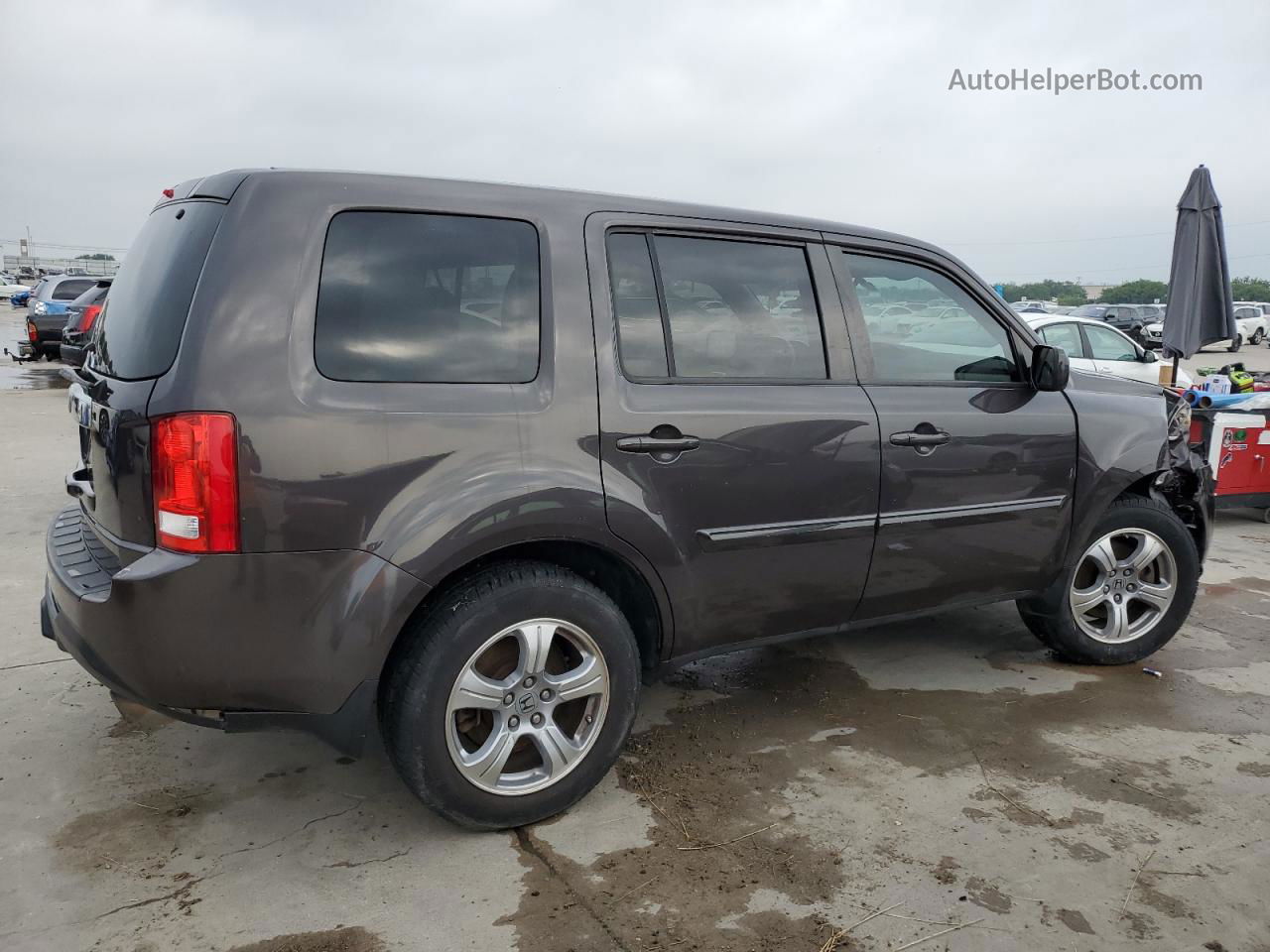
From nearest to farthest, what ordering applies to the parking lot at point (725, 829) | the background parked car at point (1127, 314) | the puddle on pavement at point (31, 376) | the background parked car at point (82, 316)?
the parking lot at point (725, 829) < the background parked car at point (82, 316) < the puddle on pavement at point (31, 376) < the background parked car at point (1127, 314)

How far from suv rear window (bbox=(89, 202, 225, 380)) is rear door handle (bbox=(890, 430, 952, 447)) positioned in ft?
7.51

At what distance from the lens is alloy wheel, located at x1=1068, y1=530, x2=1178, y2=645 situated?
425 cm

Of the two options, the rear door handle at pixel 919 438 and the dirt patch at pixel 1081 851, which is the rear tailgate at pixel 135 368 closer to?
the rear door handle at pixel 919 438

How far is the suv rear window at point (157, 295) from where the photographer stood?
2527 millimetres

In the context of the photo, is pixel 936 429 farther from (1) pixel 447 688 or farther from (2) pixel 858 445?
(1) pixel 447 688

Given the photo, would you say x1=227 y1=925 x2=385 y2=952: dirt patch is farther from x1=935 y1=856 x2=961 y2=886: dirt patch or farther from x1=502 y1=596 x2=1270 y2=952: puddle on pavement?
x1=935 y1=856 x2=961 y2=886: dirt patch

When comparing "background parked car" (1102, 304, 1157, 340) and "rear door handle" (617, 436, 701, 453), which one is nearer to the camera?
"rear door handle" (617, 436, 701, 453)

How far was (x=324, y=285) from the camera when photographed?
2588mm

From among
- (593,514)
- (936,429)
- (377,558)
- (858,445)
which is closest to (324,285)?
(377,558)

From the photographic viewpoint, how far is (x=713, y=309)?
3.22 meters

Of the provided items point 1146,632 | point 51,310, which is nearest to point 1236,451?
point 1146,632

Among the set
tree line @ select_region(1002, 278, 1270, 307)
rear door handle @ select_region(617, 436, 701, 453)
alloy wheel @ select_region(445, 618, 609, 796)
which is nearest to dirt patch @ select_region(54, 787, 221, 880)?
alloy wheel @ select_region(445, 618, 609, 796)

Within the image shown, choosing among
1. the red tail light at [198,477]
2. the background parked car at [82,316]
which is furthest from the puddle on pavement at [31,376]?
the red tail light at [198,477]

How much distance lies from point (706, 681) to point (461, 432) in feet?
6.36
